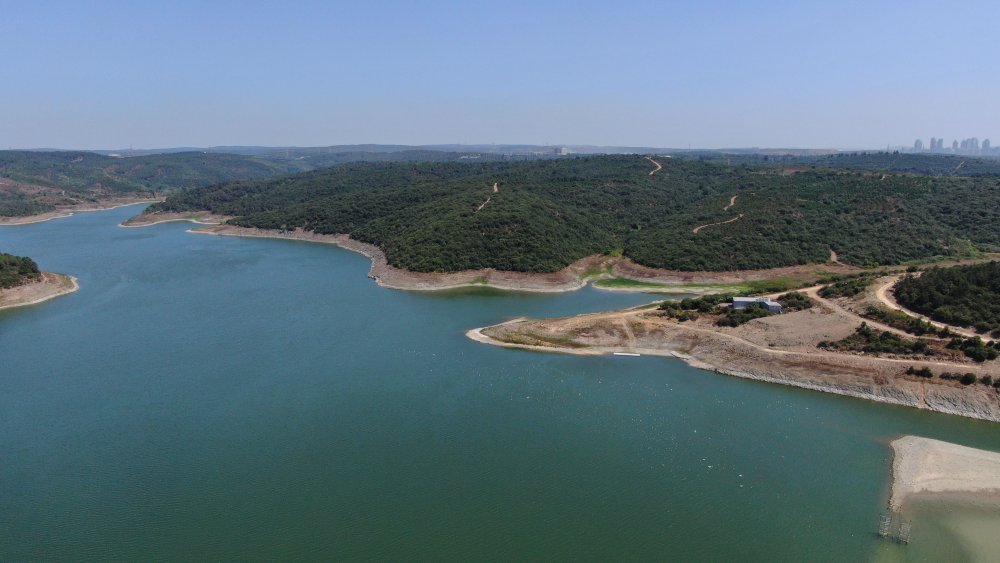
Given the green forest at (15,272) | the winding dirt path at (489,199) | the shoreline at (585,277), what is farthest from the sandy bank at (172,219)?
the shoreline at (585,277)

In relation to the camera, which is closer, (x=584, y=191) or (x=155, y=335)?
(x=155, y=335)

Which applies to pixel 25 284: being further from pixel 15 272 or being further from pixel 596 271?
pixel 596 271

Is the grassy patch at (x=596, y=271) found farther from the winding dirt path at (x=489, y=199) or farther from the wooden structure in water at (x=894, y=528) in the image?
the wooden structure in water at (x=894, y=528)

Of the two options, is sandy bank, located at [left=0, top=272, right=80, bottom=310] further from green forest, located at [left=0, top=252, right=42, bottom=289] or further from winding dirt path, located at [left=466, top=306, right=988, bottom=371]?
winding dirt path, located at [left=466, top=306, right=988, bottom=371]

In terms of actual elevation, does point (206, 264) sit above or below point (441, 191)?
below

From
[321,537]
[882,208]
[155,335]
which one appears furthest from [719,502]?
[882,208]

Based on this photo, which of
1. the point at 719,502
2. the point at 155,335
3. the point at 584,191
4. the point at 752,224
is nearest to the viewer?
the point at 719,502

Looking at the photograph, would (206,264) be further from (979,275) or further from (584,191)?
(979,275)

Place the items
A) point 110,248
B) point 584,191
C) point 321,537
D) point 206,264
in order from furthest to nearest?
1. point 584,191
2. point 110,248
3. point 206,264
4. point 321,537

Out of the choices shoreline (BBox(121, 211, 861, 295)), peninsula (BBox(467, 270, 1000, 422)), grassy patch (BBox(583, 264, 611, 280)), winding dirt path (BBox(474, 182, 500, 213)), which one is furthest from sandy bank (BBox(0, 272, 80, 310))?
grassy patch (BBox(583, 264, 611, 280))
